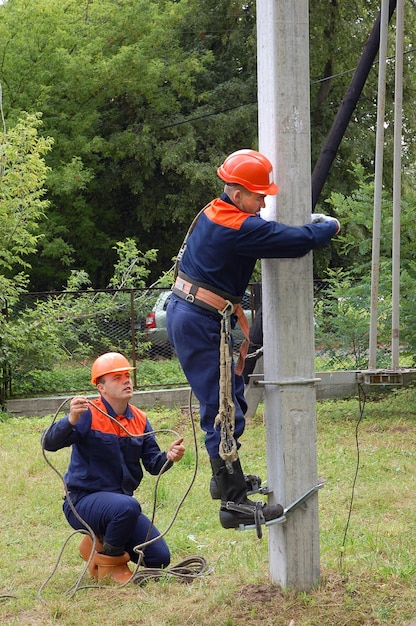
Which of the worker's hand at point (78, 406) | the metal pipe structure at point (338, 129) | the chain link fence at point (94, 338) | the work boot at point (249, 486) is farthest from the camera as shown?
the chain link fence at point (94, 338)

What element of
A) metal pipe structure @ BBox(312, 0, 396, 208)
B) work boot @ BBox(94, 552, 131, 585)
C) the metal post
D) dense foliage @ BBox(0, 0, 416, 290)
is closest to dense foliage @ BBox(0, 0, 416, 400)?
dense foliage @ BBox(0, 0, 416, 290)

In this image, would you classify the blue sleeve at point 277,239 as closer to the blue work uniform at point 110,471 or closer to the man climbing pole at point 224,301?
the man climbing pole at point 224,301

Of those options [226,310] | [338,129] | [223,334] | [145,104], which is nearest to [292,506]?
[223,334]

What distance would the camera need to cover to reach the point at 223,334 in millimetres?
4570

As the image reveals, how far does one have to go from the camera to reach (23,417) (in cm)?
1314

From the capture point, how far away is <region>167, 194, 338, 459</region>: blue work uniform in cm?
444

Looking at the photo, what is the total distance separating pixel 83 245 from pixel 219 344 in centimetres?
2118

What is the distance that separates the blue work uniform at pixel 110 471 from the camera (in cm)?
544

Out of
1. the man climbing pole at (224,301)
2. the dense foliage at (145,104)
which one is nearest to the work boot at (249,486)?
the man climbing pole at (224,301)

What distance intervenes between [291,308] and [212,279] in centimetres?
43

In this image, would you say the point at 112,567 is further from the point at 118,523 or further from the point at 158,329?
the point at 158,329

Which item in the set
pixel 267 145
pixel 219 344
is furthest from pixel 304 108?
pixel 219 344

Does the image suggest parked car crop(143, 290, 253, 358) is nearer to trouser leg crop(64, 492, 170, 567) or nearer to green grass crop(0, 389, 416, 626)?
green grass crop(0, 389, 416, 626)

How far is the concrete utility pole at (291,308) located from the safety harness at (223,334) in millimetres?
214
